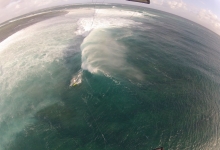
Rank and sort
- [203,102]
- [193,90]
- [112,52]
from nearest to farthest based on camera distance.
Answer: [203,102] → [193,90] → [112,52]

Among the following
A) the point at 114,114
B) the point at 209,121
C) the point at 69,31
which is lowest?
the point at 209,121

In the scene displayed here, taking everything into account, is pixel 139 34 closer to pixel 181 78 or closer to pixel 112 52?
pixel 112 52

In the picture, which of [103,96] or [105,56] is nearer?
[103,96]

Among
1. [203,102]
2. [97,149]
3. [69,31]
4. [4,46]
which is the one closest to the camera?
[97,149]

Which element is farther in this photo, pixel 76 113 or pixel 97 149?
pixel 76 113

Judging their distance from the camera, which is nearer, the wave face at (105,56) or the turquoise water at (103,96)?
Answer: the turquoise water at (103,96)

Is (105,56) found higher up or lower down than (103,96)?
higher up

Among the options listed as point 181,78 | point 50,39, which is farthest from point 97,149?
point 50,39

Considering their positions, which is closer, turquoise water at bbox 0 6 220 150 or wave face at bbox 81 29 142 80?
turquoise water at bbox 0 6 220 150
